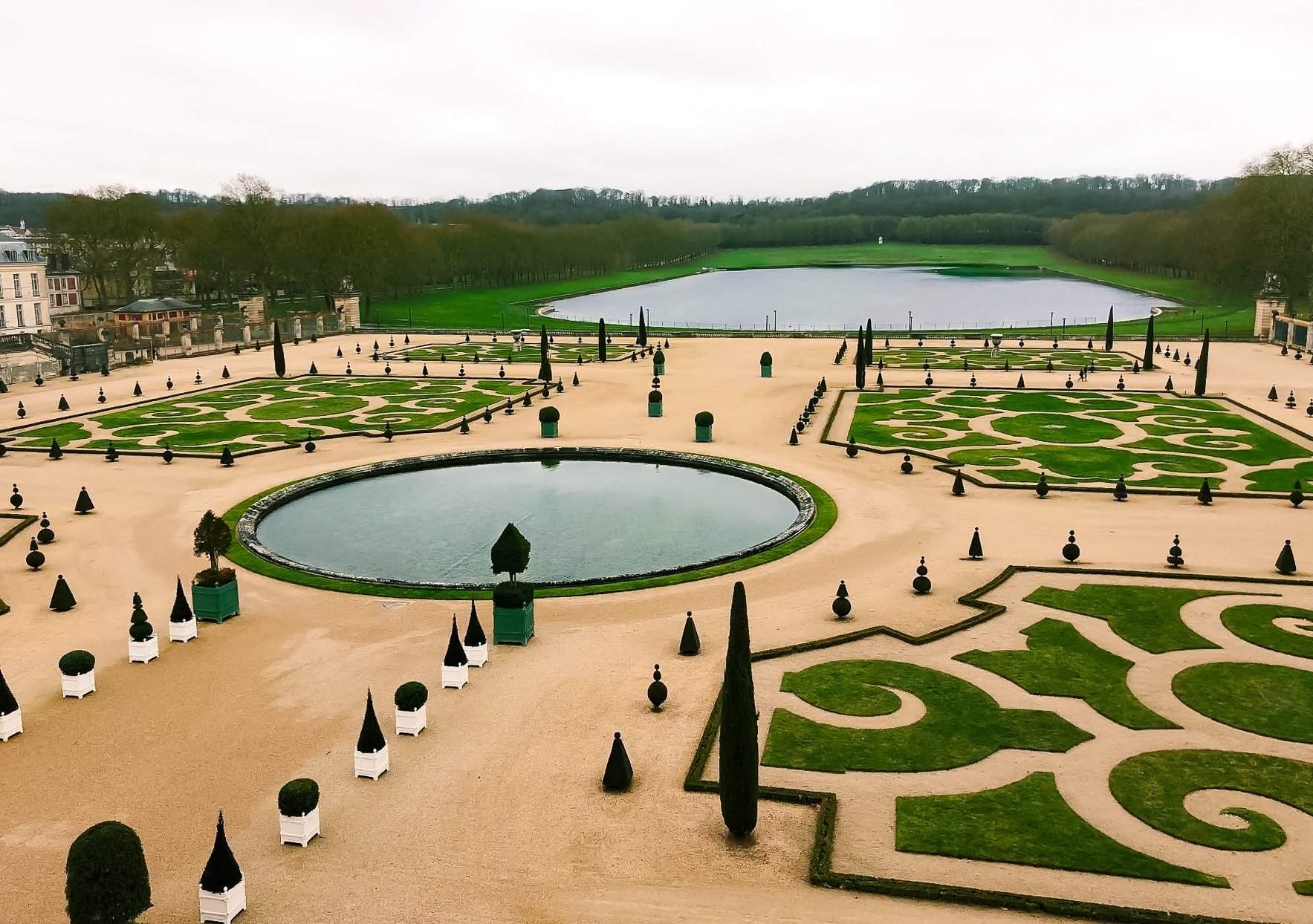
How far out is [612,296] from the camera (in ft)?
651

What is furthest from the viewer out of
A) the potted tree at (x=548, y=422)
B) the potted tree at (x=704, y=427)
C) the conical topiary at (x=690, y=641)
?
the potted tree at (x=548, y=422)

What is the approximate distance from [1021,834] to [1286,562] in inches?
742

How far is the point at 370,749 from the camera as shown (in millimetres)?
19969

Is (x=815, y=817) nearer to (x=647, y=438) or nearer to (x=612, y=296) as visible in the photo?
(x=647, y=438)

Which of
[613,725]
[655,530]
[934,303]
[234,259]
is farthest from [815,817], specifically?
[934,303]

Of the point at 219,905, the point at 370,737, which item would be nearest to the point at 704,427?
the point at 370,737

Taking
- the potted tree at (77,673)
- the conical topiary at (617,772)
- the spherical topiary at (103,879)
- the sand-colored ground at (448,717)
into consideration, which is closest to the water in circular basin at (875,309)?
the sand-colored ground at (448,717)

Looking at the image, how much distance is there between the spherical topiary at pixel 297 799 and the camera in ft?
57.5

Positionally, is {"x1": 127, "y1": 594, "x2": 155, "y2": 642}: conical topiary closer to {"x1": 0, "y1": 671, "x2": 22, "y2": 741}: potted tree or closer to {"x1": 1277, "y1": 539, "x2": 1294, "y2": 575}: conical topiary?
{"x1": 0, "y1": 671, "x2": 22, "y2": 741}: potted tree

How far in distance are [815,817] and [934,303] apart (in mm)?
170411

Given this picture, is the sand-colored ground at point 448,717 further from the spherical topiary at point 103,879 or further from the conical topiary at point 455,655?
the spherical topiary at point 103,879

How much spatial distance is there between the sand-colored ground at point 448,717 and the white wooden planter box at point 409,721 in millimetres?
746

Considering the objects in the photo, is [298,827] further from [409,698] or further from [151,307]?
[151,307]

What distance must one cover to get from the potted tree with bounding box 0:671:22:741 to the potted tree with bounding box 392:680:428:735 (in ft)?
26.3
